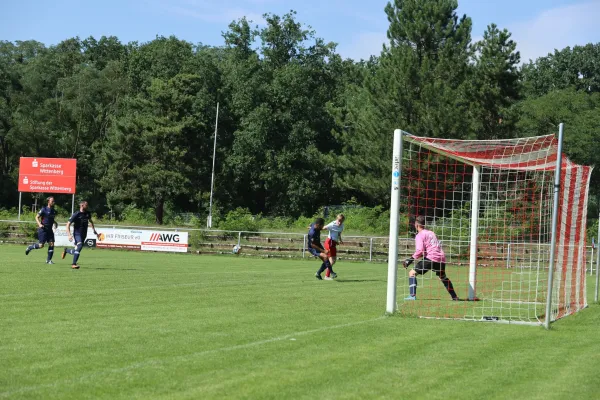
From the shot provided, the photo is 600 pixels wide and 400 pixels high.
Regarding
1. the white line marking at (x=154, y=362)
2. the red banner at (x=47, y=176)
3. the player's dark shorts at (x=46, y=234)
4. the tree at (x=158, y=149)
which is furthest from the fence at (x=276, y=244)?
the white line marking at (x=154, y=362)

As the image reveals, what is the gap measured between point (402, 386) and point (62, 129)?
71635 mm

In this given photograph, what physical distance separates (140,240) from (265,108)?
98.9 feet

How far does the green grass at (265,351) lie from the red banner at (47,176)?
29.7 m

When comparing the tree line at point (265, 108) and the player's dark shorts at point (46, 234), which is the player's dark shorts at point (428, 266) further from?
the tree line at point (265, 108)

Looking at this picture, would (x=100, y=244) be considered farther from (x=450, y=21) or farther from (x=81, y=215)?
(x=450, y=21)

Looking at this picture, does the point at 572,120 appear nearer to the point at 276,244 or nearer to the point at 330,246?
the point at 276,244

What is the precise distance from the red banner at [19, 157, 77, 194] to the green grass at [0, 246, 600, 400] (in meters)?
29.7

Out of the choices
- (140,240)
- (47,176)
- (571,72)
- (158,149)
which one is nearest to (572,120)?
(571,72)

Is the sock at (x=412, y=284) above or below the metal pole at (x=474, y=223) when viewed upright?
below

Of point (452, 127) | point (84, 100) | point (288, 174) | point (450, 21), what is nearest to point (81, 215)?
point (452, 127)

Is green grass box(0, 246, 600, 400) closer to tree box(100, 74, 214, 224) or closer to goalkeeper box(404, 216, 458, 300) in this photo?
goalkeeper box(404, 216, 458, 300)

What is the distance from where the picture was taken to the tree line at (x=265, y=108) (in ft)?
162

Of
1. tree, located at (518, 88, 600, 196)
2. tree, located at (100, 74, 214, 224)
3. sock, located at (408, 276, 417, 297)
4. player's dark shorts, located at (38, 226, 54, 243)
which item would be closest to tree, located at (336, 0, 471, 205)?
tree, located at (518, 88, 600, 196)

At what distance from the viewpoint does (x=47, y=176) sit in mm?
43469
